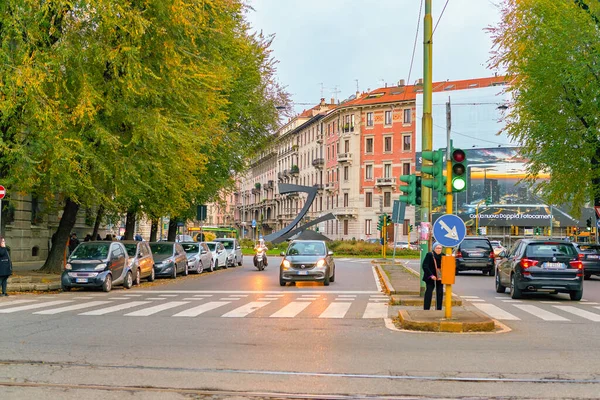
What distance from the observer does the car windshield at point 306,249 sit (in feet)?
87.3

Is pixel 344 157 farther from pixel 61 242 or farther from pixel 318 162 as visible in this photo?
pixel 61 242

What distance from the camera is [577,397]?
7.77 meters

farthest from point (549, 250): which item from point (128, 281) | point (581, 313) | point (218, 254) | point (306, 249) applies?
point (218, 254)

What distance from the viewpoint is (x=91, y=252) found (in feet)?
77.0

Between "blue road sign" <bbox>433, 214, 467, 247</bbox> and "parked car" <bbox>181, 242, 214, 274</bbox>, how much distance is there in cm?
2247

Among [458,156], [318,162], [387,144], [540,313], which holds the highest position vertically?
[387,144]

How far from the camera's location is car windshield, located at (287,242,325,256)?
26.6m

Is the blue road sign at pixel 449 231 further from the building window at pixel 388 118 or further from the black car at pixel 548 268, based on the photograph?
the building window at pixel 388 118

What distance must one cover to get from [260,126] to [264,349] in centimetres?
3077

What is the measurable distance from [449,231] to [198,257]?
23263 mm

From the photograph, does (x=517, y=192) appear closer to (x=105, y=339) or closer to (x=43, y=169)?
(x=43, y=169)

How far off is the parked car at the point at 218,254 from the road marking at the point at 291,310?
2109cm

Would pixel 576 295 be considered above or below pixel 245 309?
above

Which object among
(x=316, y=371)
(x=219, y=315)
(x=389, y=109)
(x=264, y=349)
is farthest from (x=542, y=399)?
(x=389, y=109)
